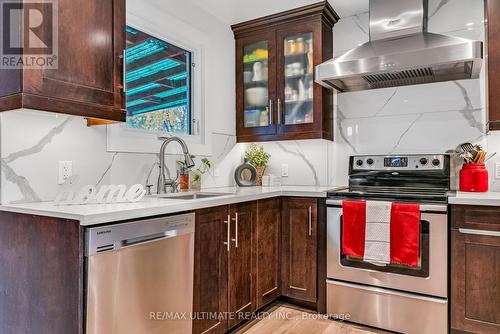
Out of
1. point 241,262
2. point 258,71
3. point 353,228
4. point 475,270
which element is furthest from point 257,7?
point 475,270

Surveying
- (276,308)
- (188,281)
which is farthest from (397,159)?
(188,281)

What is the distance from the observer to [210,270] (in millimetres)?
1977

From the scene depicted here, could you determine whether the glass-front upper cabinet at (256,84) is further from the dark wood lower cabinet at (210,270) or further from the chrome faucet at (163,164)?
the dark wood lower cabinet at (210,270)

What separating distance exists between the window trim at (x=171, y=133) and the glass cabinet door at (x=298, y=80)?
72 centimetres

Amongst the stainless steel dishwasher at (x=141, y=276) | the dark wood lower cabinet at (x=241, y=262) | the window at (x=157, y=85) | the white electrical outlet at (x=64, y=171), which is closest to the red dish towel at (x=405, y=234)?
the dark wood lower cabinet at (x=241, y=262)

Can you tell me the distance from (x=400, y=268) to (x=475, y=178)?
2.81 ft

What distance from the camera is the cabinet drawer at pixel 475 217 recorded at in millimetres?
1960

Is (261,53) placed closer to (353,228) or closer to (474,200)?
(353,228)

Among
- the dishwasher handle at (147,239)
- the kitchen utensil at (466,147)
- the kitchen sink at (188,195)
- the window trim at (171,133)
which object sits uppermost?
the window trim at (171,133)

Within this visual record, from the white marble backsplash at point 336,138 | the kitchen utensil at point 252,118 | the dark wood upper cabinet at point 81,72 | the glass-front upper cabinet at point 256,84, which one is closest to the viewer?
the dark wood upper cabinet at point 81,72

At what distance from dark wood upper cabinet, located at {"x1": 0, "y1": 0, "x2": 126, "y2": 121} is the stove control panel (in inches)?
73.1

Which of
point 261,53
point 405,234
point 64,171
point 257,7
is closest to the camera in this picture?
point 64,171

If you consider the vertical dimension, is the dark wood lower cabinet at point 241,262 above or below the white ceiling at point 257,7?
below

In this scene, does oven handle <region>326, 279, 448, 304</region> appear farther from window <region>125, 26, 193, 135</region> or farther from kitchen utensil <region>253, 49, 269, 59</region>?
kitchen utensil <region>253, 49, 269, 59</region>
